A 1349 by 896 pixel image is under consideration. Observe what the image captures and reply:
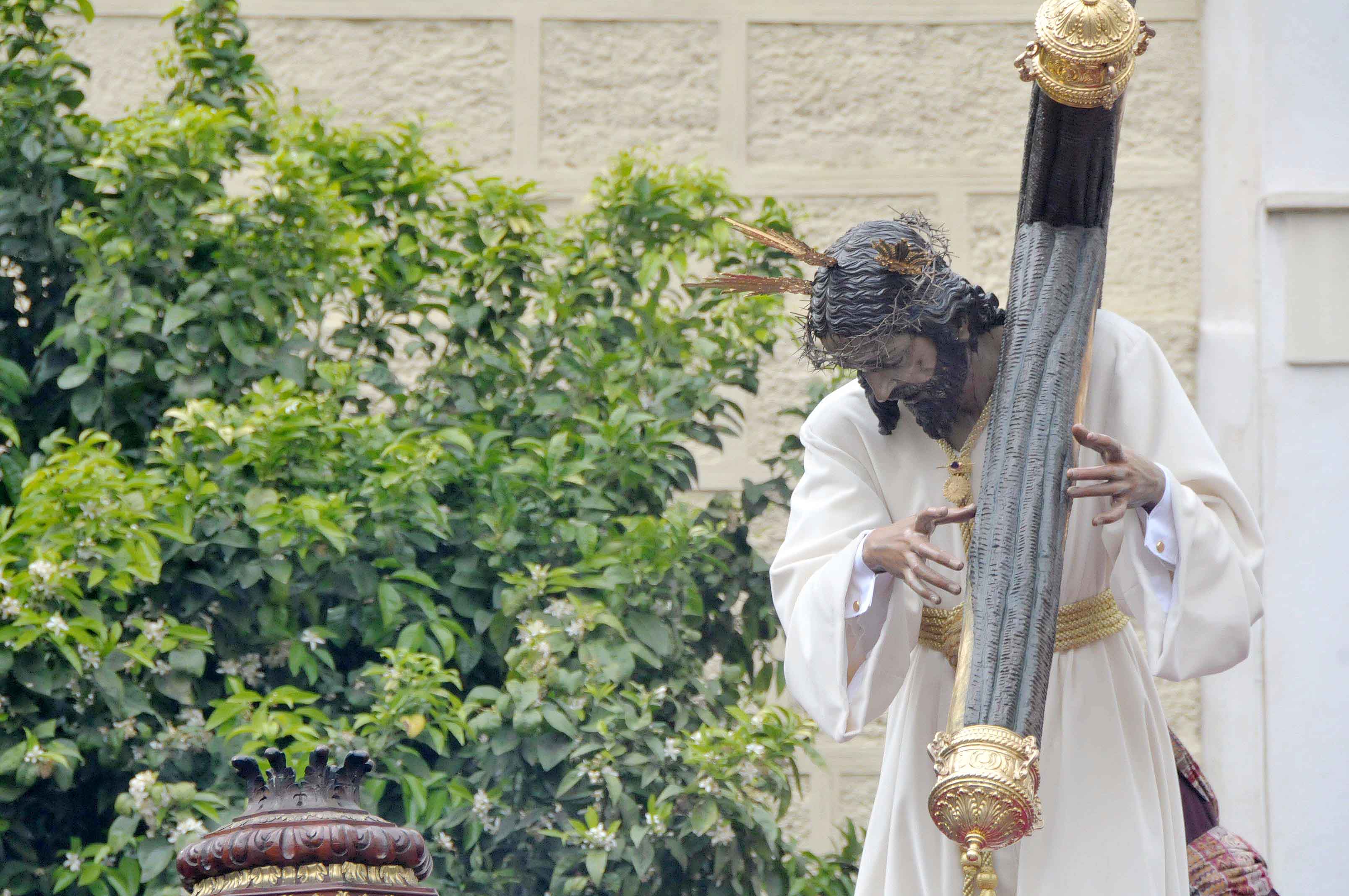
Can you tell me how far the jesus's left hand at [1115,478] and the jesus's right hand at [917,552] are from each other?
18 cm

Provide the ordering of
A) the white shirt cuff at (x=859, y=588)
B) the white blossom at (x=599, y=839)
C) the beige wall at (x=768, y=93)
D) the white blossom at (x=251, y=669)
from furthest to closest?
the beige wall at (x=768, y=93) < the white blossom at (x=251, y=669) < the white blossom at (x=599, y=839) < the white shirt cuff at (x=859, y=588)

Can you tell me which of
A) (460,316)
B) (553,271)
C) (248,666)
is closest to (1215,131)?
(553,271)

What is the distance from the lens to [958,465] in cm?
315

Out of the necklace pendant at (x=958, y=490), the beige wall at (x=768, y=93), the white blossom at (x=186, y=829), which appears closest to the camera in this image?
the necklace pendant at (x=958, y=490)

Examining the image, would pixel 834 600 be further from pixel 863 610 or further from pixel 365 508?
pixel 365 508

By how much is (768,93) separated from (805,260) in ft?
10.1

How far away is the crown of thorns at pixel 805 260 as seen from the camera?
3.03 meters

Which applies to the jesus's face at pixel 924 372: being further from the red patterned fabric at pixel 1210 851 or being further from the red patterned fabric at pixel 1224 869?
the red patterned fabric at pixel 1224 869

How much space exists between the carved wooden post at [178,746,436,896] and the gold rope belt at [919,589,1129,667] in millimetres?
1035

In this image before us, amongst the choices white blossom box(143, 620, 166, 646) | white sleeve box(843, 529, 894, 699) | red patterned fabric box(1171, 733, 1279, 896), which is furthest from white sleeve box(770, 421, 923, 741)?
white blossom box(143, 620, 166, 646)

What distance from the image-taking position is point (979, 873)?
269cm

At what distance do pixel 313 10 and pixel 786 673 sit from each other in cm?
381

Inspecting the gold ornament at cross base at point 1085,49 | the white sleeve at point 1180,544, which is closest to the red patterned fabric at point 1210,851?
the white sleeve at point 1180,544

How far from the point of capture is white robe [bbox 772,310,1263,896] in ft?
9.65
